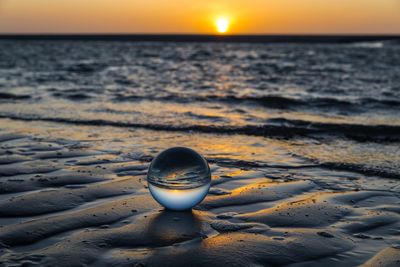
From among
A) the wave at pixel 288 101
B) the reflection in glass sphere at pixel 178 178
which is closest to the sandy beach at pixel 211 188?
the reflection in glass sphere at pixel 178 178

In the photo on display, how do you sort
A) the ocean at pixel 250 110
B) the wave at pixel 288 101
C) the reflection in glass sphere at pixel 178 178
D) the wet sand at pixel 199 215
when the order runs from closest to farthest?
the wet sand at pixel 199 215 → the reflection in glass sphere at pixel 178 178 → the ocean at pixel 250 110 → the wave at pixel 288 101

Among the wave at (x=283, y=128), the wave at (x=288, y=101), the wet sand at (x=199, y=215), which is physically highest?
the wave at (x=288, y=101)

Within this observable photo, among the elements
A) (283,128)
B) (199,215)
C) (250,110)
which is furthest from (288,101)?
(199,215)

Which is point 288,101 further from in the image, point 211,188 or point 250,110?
point 211,188

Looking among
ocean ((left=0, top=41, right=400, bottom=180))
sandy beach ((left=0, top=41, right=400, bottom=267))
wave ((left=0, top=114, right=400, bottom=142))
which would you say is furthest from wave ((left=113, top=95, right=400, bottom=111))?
wave ((left=0, top=114, right=400, bottom=142))

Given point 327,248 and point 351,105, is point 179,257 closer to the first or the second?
point 327,248

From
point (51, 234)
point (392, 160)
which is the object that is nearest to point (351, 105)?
point (392, 160)

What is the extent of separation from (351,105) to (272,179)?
774cm

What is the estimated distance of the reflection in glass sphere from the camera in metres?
3.48

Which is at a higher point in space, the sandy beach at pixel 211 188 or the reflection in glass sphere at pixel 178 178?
the reflection in glass sphere at pixel 178 178

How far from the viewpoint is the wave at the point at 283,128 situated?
7.84 metres

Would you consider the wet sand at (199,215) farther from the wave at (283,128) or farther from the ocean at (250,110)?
the wave at (283,128)

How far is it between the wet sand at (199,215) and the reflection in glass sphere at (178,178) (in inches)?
5.7

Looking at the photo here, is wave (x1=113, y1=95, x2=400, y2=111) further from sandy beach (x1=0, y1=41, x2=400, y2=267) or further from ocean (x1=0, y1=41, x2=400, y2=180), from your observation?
sandy beach (x1=0, y1=41, x2=400, y2=267)
